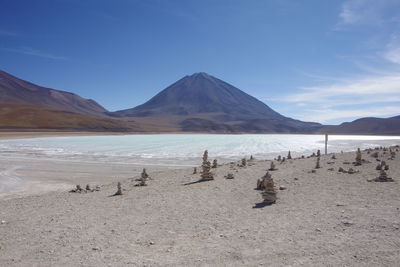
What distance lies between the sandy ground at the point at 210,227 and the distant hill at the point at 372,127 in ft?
433

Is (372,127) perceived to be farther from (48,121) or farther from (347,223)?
(347,223)

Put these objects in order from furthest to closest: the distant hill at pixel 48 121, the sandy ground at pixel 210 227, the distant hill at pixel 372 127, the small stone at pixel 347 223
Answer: the distant hill at pixel 372 127
the distant hill at pixel 48 121
the small stone at pixel 347 223
the sandy ground at pixel 210 227

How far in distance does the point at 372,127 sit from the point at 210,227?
14906 centimetres

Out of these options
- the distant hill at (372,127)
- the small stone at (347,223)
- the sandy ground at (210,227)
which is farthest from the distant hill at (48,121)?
the distant hill at (372,127)

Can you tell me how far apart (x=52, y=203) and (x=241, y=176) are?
21.1 feet

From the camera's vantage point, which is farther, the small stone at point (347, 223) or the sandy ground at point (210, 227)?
the small stone at point (347, 223)

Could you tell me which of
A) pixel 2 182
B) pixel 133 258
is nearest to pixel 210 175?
pixel 133 258

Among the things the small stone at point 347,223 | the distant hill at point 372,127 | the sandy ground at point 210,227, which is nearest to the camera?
the sandy ground at point 210,227

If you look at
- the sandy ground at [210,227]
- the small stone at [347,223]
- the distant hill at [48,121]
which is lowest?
the sandy ground at [210,227]

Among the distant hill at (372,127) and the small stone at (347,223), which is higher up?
the distant hill at (372,127)

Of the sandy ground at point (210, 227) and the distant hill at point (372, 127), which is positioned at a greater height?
the distant hill at point (372, 127)

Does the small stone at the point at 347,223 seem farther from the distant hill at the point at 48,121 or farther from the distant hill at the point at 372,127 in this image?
the distant hill at the point at 372,127

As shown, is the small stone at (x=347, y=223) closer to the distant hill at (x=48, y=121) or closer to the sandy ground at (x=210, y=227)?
the sandy ground at (x=210, y=227)

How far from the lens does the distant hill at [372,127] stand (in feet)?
414
